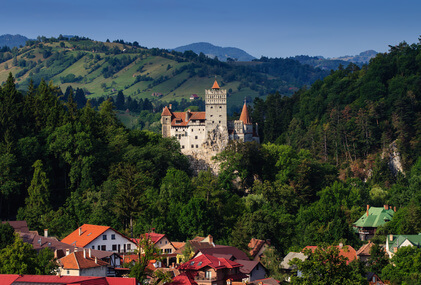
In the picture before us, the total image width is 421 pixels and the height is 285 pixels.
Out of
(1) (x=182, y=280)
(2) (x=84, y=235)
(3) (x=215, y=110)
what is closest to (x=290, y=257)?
(1) (x=182, y=280)

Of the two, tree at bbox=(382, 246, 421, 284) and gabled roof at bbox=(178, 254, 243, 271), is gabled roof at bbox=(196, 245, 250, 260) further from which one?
tree at bbox=(382, 246, 421, 284)

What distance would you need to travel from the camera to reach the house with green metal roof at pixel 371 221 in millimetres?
89062

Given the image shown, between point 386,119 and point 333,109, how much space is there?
949 cm

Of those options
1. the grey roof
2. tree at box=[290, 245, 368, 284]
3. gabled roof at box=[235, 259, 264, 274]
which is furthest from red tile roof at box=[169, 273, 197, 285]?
the grey roof

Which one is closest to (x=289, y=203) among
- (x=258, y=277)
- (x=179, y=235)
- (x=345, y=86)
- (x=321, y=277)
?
(x=179, y=235)

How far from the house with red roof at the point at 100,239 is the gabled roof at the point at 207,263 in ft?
34.7

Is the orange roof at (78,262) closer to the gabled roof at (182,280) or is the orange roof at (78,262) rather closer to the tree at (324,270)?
the gabled roof at (182,280)

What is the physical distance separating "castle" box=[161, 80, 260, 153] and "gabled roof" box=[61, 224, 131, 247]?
27.0 m

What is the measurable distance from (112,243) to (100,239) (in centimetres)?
121

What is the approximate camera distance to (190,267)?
65.3 meters

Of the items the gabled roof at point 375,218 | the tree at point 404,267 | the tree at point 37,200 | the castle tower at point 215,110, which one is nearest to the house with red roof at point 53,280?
the tree at point 404,267

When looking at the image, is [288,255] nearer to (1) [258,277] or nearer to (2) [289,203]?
(1) [258,277]

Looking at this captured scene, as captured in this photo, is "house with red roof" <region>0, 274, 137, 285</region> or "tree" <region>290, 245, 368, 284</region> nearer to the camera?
"house with red roof" <region>0, 274, 137, 285</region>

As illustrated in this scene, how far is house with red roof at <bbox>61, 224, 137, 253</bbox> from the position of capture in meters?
74.2
